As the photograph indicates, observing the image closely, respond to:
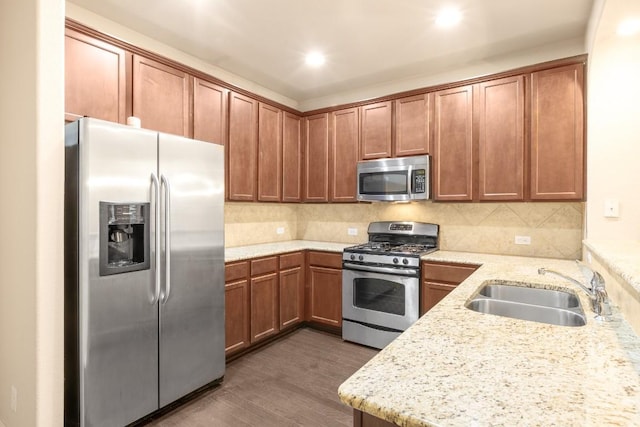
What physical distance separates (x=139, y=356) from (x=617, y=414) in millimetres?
2173

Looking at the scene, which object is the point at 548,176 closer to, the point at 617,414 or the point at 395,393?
the point at 617,414

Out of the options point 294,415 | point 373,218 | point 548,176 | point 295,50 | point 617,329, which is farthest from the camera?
point 373,218

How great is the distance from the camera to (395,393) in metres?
0.78

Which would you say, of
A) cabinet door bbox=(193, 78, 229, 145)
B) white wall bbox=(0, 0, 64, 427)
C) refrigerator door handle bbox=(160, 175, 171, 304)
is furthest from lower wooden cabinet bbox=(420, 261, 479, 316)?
white wall bbox=(0, 0, 64, 427)

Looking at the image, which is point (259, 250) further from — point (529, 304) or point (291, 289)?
point (529, 304)

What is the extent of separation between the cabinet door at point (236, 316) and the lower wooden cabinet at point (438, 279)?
1563 millimetres

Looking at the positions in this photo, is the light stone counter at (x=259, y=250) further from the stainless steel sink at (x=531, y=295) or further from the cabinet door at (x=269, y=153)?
the stainless steel sink at (x=531, y=295)

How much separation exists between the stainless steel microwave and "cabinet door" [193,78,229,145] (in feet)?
4.80

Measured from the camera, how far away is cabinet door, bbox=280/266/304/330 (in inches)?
135

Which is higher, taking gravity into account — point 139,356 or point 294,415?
point 139,356

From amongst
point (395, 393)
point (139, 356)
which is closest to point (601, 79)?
point (395, 393)

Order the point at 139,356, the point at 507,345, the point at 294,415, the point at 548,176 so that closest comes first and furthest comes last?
the point at 507,345, the point at 139,356, the point at 294,415, the point at 548,176

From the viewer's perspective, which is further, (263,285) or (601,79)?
(263,285)

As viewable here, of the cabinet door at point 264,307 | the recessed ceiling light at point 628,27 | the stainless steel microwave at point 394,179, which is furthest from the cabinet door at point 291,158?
the recessed ceiling light at point 628,27
